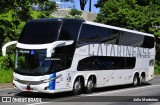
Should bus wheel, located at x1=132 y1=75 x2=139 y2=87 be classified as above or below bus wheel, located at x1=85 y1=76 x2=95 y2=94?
below

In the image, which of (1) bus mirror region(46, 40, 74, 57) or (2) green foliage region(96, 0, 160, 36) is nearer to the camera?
(1) bus mirror region(46, 40, 74, 57)

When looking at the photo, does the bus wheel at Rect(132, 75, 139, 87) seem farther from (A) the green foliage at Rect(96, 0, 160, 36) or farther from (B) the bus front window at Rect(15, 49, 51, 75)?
(A) the green foliage at Rect(96, 0, 160, 36)

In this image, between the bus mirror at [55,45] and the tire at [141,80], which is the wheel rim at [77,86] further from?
the tire at [141,80]

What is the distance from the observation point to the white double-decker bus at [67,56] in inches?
680

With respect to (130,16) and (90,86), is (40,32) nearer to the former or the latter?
(90,86)

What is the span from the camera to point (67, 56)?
18203 mm

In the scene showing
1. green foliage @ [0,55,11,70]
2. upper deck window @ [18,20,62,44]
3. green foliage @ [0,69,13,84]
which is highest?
upper deck window @ [18,20,62,44]

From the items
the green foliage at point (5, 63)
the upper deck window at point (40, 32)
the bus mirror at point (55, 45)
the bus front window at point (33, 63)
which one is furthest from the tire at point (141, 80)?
the bus front window at point (33, 63)

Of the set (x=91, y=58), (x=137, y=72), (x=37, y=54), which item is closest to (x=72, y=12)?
(x=137, y=72)

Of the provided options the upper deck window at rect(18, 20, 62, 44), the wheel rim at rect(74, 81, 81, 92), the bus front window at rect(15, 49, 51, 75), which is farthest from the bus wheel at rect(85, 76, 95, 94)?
the upper deck window at rect(18, 20, 62, 44)

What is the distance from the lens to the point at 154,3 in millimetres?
50188

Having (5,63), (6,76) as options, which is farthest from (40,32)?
(5,63)

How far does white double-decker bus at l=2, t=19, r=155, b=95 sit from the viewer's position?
56.7 feet

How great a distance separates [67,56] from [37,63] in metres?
1.54
